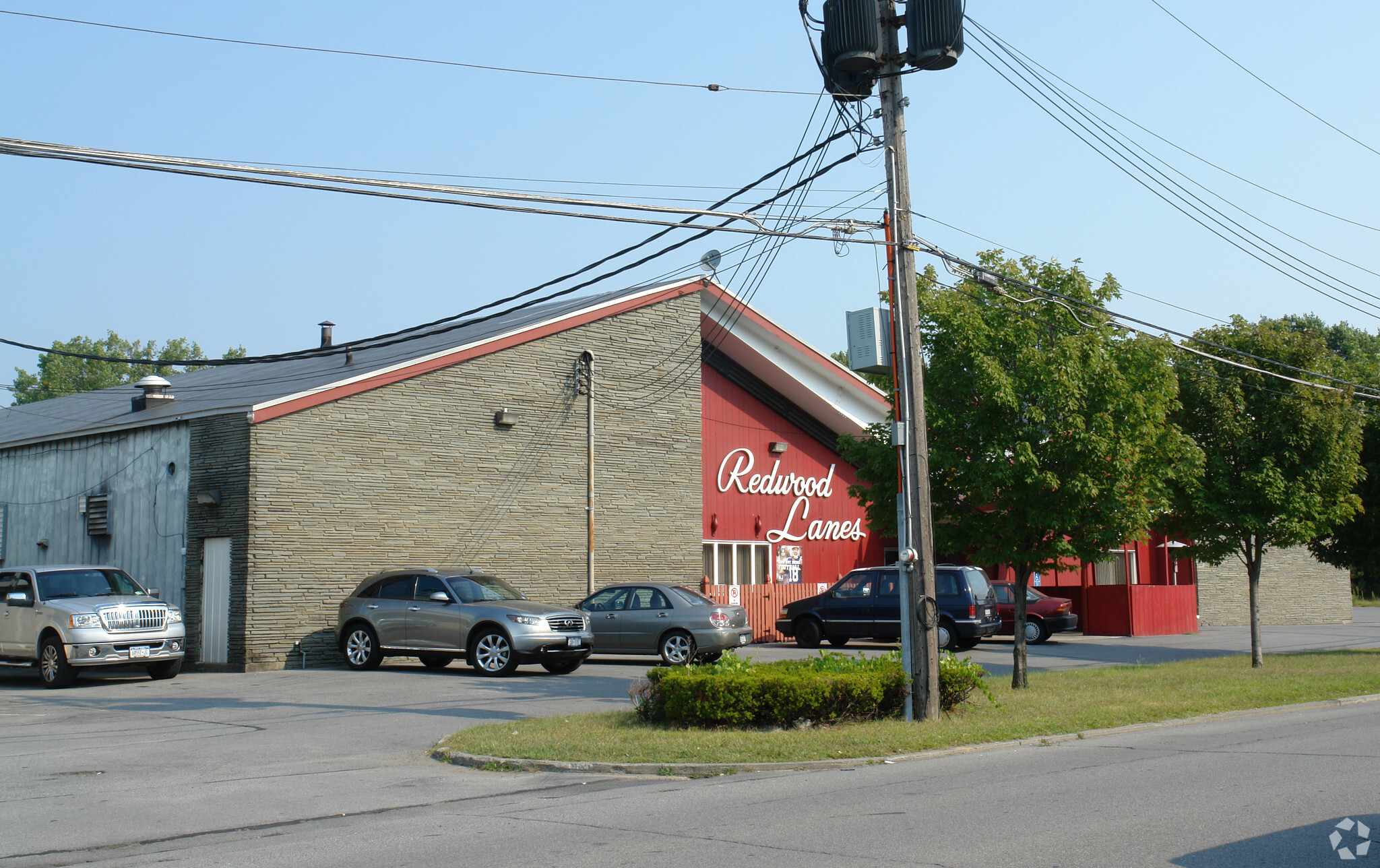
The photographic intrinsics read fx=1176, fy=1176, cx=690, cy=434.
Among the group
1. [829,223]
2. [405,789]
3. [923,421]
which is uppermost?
[829,223]

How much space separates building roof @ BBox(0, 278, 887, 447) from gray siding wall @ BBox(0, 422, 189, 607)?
360mm

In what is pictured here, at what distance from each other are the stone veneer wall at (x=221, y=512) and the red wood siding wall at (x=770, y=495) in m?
11.6

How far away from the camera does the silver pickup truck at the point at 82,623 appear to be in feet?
58.5

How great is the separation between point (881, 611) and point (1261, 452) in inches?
332

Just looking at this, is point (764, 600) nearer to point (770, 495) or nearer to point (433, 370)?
point (770, 495)

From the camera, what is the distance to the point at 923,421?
523 inches

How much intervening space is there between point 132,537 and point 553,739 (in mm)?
15006

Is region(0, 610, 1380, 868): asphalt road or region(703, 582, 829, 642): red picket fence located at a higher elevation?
region(703, 582, 829, 642): red picket fence

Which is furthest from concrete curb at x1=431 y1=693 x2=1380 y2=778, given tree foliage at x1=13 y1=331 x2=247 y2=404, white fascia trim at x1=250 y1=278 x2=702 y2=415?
tree foliage at x1=13 y1=331 x2=247 y2=404

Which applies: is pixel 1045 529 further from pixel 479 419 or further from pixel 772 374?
pixel 772 374

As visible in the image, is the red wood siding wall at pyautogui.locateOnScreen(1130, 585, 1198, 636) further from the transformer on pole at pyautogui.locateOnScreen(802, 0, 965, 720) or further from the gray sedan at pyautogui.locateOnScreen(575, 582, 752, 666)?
the transformer on pole at pyautogui.locateOnScreen(802, 0, 965, 720)

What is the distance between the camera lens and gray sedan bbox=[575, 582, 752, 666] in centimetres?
2116

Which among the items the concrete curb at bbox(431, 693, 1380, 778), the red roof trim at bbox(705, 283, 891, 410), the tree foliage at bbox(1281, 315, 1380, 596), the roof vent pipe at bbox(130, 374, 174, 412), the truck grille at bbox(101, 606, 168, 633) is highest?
the red roof trim at bbox(705, 283, 891, 410)

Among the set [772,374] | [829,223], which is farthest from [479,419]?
[829,223]
